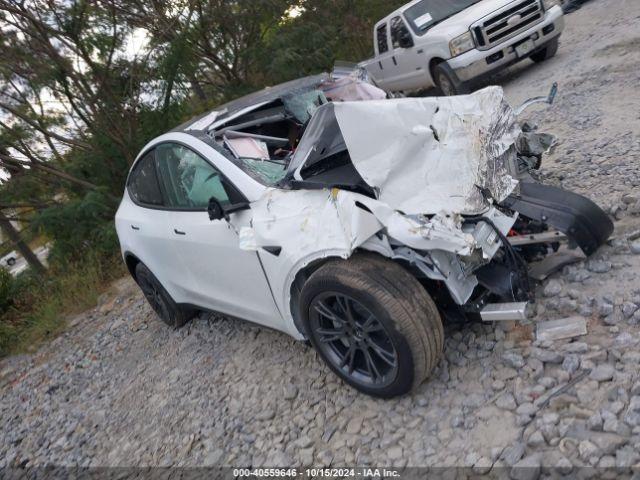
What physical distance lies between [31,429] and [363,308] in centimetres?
344

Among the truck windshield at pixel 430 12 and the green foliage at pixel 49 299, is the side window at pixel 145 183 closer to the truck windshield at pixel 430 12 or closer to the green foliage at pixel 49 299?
the green foliage at pixel 49 299

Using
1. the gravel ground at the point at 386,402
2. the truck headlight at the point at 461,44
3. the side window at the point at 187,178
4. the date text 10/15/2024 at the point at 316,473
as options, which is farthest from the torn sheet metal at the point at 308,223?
the truck headlight at the point at 461,44

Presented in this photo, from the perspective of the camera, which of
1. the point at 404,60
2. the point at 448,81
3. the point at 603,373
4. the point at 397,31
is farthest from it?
the point at 397,31

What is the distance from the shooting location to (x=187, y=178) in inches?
152

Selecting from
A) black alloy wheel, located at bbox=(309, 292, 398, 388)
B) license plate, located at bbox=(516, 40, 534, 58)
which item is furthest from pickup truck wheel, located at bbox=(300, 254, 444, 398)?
license plate, located at bbox=(516, 40, 534, 58)

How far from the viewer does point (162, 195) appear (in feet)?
13.7

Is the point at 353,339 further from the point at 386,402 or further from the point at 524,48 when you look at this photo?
the point at 524,48

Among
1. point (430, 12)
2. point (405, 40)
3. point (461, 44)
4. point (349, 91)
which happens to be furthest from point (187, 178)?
point (430, 12)

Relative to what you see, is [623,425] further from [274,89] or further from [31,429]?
[31,429]

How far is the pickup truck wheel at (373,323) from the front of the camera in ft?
8.82

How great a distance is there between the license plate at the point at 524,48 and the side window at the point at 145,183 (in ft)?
21.3

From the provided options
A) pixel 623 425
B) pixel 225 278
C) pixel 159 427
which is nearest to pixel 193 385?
pixel 159 427

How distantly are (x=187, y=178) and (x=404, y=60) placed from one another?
7045mm

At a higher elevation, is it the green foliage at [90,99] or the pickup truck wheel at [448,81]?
the green foliage at [90,99]
